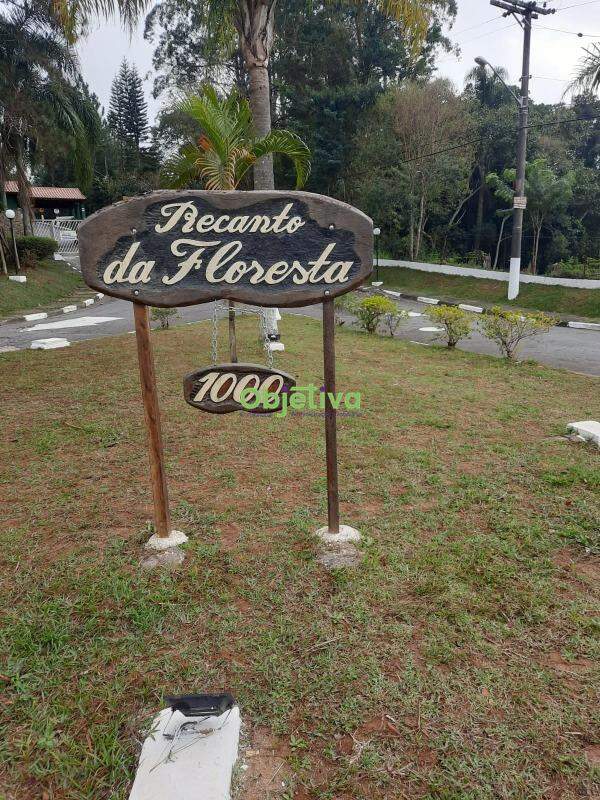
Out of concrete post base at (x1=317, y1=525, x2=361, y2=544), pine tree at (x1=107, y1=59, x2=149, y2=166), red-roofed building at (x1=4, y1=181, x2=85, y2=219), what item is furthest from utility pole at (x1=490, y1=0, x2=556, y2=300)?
pine tree at (x1=107, y1=59, x2=149, y2=166)

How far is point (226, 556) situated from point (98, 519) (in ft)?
3.19

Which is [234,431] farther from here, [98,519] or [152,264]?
[152,264]

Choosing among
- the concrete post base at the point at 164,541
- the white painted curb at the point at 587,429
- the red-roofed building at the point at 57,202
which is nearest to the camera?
the concrete post base at the point at 164,541

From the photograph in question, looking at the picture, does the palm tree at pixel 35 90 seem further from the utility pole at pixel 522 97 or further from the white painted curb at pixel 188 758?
the white painted curb at pixel 188 758

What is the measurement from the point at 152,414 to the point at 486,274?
19.0 meters

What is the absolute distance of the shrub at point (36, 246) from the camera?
18470mm

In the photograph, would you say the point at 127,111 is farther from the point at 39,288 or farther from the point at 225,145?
the point at 225,145

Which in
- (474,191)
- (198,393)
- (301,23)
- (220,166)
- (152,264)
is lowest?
(198,393)

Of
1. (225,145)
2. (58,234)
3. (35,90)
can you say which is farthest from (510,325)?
(58,234)

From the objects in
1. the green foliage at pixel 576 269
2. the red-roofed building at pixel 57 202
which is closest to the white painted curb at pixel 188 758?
the green foliage at pixel 576 269

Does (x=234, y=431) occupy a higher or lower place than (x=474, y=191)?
lower

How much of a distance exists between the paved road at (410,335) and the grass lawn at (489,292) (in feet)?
9.85

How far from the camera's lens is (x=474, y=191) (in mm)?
24484

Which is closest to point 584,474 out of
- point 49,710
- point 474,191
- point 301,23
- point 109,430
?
point 49,710
